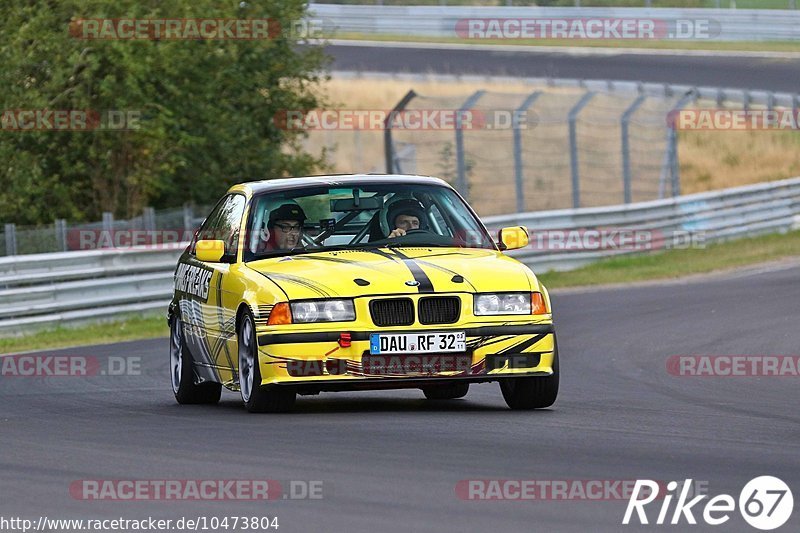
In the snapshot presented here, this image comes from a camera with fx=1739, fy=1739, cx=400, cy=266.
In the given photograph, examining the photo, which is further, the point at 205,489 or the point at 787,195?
the point at 787,195

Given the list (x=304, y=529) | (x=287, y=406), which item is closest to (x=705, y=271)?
(x=287, y=406)

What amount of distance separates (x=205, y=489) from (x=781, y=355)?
835 cm

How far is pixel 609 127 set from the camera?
112 feet

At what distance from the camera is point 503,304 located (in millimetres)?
10000

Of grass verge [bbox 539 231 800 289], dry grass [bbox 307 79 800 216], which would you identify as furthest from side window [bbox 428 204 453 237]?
dry grass [bbox 307 79 800 216]

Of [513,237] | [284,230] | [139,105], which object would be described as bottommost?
[513,237]

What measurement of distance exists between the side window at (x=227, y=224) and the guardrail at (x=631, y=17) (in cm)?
3236

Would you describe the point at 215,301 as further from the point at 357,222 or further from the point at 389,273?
the point at 389,273

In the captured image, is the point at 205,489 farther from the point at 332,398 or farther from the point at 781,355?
the point at 781,355

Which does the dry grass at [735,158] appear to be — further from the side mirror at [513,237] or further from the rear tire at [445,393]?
the side mirror at [513,237]

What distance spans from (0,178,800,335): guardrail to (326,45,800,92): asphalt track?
1335 centimetres

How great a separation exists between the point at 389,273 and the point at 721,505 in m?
3.83

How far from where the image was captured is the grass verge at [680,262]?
2411 cm

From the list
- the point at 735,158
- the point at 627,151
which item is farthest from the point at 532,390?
the point at 735,158
